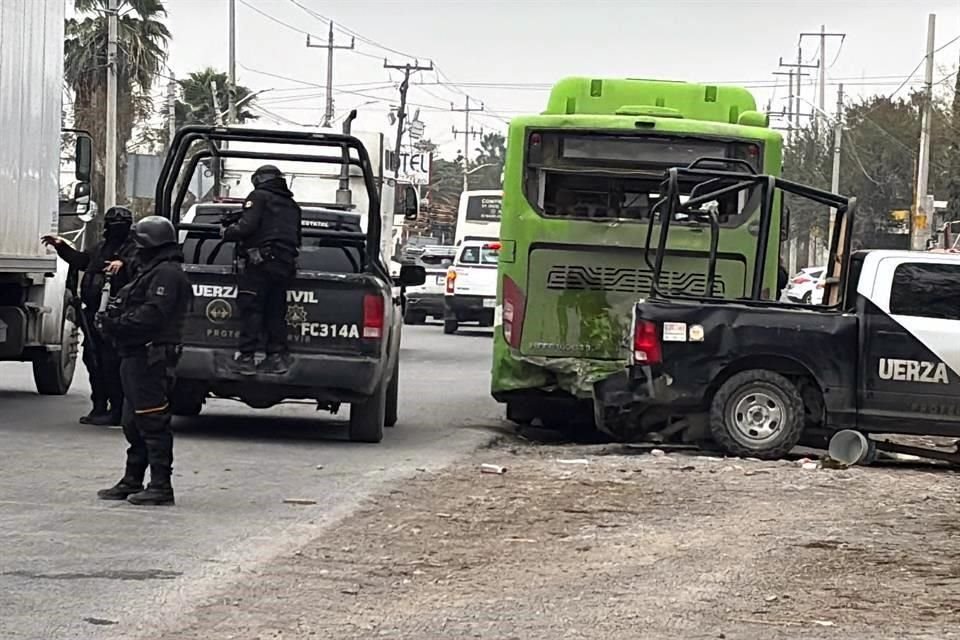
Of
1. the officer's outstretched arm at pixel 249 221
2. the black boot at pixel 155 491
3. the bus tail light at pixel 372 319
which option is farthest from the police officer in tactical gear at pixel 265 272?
the black boot at pixel 155 491

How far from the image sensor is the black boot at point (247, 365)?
44.6 ft

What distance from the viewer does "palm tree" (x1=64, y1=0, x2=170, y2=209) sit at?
49.6 m

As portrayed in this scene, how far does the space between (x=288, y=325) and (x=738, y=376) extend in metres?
3.52

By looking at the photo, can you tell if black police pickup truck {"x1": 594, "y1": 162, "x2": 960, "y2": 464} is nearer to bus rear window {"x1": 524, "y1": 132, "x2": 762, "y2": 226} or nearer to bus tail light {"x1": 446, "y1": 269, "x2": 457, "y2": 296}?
bus rear window {"x1": 524, "y1": 132, "x2": 762, "y2": 226}

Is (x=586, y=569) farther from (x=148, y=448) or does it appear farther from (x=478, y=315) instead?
(x=478, y=315)

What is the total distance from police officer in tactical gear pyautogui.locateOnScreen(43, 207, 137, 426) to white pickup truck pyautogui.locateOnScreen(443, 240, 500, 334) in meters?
18.1

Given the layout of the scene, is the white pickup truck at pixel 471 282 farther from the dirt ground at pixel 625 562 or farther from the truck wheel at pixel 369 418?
the dirt ground at pixel 625 562

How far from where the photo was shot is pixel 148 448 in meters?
10.2

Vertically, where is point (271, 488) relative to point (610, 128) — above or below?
below

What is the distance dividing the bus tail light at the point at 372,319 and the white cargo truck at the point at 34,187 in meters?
3.06

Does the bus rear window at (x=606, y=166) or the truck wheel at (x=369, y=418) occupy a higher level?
the bus rear window at (x=606, y=166)

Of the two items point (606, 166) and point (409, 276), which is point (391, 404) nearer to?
point (409, 276)

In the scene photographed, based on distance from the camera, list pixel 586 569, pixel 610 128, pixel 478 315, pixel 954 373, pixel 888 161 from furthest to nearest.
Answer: pixel 888 161
pixel 478 315
pixel 610 128
pixel 954 373
pixel 586 569

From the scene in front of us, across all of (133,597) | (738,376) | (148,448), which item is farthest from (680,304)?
(133,597)
